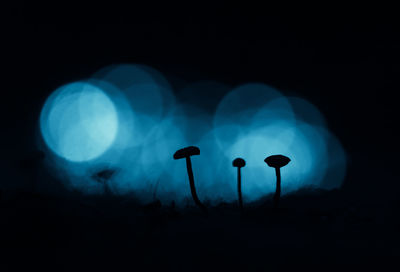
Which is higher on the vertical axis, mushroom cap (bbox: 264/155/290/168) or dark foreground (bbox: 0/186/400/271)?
mushroom cap (bbox: 264/155/290/168)

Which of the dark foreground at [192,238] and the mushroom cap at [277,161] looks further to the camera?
the mushroom cap at [277,161]

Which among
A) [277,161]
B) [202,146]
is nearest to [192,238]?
[277,161]

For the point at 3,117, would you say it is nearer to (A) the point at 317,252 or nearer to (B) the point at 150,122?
(B) the point at 150,122

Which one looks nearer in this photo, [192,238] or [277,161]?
[192,238]

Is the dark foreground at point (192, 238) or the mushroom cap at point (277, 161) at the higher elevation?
the mushroom cap at point (277, 161)

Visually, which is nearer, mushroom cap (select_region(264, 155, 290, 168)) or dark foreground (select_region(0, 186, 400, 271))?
dark foreground (select_region(0, 186, 400, 271))

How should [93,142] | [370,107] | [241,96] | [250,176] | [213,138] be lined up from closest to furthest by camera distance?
Result: 1. [250,176]
2. [93,142]
3. [370,107]
4. [213,138]
5. [241,96]

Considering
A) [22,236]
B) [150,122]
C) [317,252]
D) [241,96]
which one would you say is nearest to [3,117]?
[150,122]

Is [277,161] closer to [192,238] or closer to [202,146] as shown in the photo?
[192,238]
